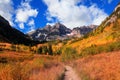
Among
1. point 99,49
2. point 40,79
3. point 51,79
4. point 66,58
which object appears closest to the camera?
point 40,79

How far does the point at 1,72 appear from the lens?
13398 mm

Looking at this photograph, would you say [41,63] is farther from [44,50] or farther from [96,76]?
[44,50]

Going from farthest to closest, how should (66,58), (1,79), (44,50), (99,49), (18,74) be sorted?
(44,50) → (99,49) → (66,58) → (18,74) → (1,79)

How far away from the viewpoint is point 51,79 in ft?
69.0

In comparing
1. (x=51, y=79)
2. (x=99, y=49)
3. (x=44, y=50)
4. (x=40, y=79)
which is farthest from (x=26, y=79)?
(x=44, y=50)

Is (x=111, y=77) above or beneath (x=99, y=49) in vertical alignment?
beneath

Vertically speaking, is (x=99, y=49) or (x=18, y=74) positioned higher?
(x=99, y=49)

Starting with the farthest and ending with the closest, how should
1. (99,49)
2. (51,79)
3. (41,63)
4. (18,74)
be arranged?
(99,49), (41,63), (51,79), (18,74)

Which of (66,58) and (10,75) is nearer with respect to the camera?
(10,75)

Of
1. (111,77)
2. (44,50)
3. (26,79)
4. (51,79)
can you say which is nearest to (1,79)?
(26,79)

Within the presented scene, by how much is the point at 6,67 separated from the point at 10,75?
49 cm

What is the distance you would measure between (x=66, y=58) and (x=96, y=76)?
203 feet

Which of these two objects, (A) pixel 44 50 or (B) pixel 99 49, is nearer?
(B) pixel 99 49

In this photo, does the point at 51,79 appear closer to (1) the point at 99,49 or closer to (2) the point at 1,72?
(2) the point at 1,72
